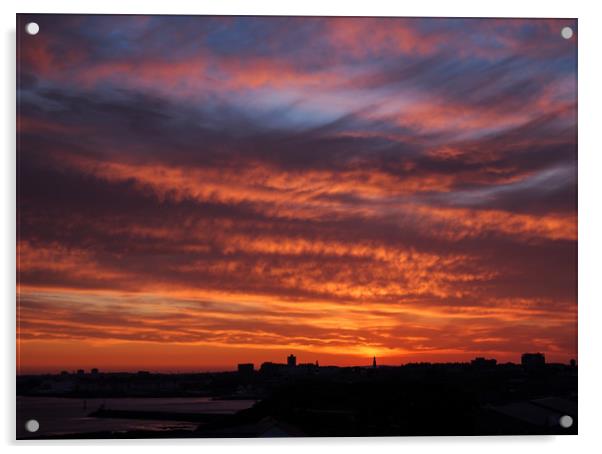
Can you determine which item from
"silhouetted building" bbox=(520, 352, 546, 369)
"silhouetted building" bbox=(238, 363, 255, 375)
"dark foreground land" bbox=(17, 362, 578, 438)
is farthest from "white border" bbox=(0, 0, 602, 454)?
"silhouetted building" bbox=(238, 363, 255, 375)

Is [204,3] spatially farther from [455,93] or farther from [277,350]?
[277,350]

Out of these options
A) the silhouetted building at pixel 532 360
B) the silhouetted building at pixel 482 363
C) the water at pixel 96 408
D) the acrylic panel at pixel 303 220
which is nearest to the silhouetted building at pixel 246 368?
the acrylic panel at pixel 303 220

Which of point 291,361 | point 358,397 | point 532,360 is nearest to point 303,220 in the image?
point 291,361

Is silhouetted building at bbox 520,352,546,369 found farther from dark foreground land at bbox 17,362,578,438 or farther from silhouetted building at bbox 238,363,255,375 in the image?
silhouetted building at bbox 238,363,255,375
